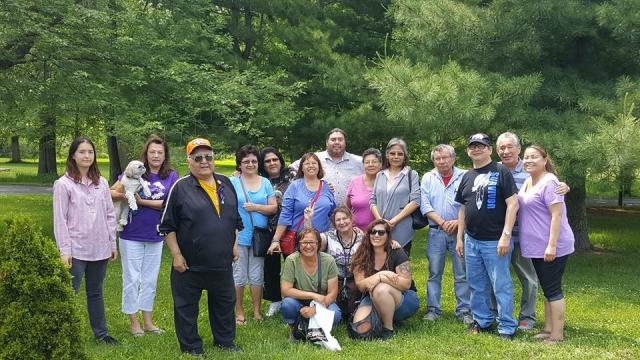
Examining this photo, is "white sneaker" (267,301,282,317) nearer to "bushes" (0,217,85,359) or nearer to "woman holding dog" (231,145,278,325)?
"woman holding dog" (231,145,278,325)

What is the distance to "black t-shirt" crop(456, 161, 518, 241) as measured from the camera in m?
5.19

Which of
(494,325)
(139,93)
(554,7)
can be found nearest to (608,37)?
(554,7)

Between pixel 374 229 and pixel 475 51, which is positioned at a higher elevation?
pixel 475 51

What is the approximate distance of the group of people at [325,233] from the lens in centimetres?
477

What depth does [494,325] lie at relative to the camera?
5715 millimetres

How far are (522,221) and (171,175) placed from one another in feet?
10.3

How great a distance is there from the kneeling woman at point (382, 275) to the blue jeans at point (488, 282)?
22.3 inches

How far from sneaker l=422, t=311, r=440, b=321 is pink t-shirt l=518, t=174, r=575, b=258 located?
1.26m

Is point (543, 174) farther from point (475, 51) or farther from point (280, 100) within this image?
point (280, 100)

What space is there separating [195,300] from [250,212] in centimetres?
128

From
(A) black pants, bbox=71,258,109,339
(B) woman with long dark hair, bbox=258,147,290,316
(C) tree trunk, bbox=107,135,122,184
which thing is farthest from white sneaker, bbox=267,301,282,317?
(C) tree trunk, bbox=107,135,122,184

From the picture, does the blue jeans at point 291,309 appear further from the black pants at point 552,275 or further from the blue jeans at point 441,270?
the black pants at point 552,275

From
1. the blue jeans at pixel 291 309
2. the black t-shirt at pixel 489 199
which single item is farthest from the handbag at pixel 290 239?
the black t-shirt at pixel 489 199

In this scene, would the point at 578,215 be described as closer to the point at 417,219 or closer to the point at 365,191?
the point at 417,219
